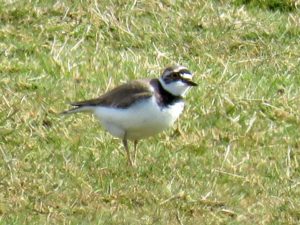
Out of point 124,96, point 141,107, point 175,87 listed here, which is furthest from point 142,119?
point 175,87

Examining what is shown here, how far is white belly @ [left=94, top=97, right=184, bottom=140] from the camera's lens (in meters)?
8.91

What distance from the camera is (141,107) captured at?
29.3ft

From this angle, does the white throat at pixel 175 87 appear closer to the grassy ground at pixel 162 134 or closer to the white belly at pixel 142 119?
the white belly at pixel 142 119

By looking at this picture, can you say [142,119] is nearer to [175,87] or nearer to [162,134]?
[175,87]

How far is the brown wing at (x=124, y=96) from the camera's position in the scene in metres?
8.99

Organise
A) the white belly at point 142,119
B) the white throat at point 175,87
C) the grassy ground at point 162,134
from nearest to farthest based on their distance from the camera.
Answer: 1. the grassy ground at point 162,134
2. the white belly at point 142,119
3. the white throat at point 175,87

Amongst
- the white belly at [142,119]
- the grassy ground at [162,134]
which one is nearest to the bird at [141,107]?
the white belly at [142,119]

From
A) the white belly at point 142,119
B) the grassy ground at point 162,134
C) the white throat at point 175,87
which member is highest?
the white throat at point 175,87

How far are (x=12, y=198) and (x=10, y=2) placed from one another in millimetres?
3949

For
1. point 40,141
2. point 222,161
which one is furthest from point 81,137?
point 222,161

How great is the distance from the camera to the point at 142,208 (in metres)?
8.54

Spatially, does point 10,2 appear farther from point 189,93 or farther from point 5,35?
point 189,93

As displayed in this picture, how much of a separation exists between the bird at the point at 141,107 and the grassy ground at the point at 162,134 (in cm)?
28

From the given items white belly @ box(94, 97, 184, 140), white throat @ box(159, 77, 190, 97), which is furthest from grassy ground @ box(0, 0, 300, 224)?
white throat @ box(159, 77, 190, 97)
